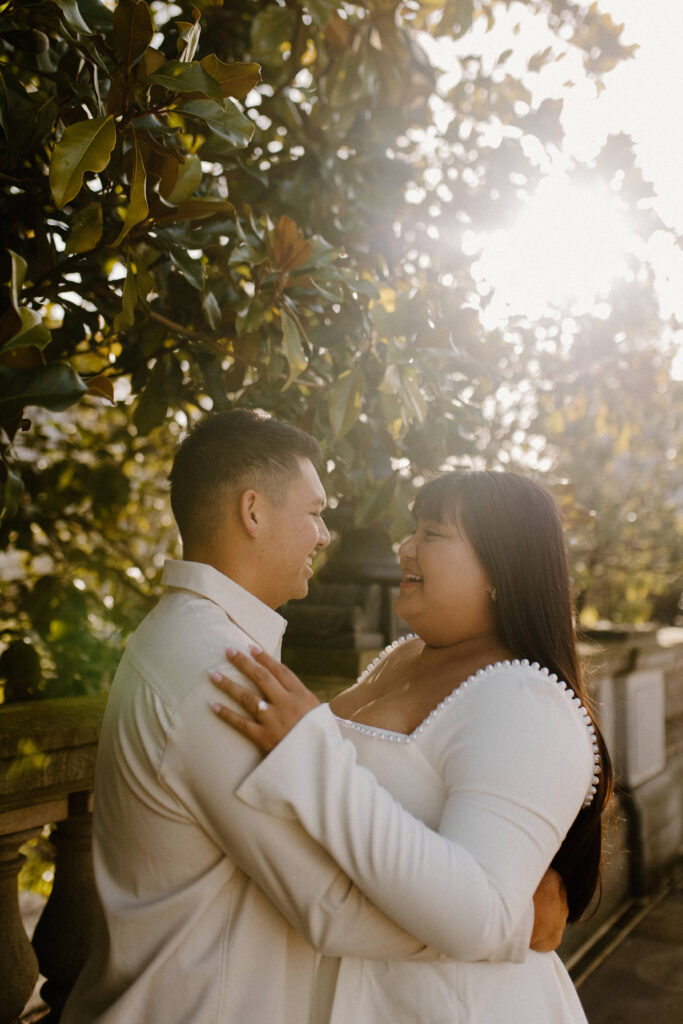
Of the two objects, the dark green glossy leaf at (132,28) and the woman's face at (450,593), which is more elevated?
the dark green glossy leaf at (132,28)

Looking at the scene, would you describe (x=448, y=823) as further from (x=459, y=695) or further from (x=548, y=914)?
(x=548, y=914)

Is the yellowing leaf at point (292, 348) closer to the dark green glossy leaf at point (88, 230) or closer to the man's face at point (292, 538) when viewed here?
the man's face at point (292, 538)

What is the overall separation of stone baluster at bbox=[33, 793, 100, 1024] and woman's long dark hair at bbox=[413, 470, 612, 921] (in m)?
1.24

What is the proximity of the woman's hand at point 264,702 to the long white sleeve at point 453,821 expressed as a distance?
0.02 metres

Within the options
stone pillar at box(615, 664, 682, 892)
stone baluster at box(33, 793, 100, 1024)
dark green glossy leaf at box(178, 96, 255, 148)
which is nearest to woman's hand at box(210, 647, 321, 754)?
dark green glossy leaf at box(178, 96, 255, 148)

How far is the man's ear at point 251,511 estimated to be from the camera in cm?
169

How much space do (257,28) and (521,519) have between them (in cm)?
184

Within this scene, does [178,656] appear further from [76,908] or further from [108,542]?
[108,542]

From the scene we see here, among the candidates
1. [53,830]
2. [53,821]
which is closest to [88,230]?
[53,821]

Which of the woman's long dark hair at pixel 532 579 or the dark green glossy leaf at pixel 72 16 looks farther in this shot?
the woman's long dark hair at pixel 532 579

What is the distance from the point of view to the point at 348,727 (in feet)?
5.81

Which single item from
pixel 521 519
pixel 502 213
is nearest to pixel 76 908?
pixel 521 519

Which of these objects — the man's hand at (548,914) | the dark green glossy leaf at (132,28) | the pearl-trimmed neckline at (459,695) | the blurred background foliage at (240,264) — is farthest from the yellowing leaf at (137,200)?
the man's hand at (548,914)

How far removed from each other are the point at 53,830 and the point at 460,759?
1386 millimetres
